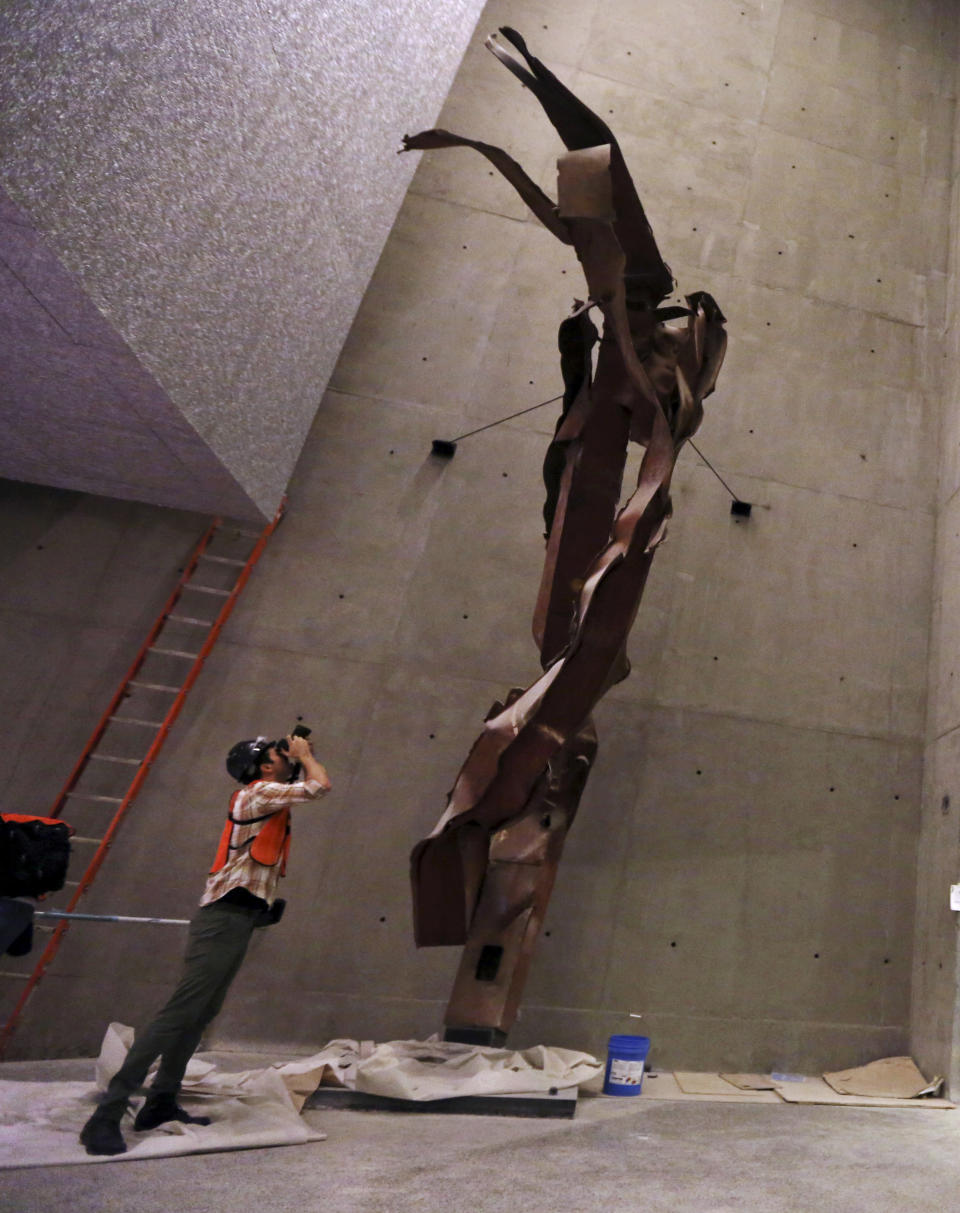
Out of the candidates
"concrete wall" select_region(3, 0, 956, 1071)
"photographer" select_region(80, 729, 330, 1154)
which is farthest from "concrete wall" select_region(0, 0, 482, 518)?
"photographer" select_region(80, 729, 330, 1154)

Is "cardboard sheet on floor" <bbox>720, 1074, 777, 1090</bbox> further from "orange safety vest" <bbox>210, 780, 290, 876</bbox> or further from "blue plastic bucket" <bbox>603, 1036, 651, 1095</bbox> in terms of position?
"orange safety vest" <bbox>210, 780, 290, 876</bbox>

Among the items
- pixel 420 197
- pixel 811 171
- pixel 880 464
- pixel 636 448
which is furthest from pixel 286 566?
pixel 811 171

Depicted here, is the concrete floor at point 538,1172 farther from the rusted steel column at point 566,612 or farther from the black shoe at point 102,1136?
the rusted steel column at point 566,612

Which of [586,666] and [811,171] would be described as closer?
[586,666]

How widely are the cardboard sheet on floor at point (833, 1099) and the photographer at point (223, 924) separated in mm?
3078

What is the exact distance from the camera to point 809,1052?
5273 mm

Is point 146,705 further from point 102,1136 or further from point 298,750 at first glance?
point 102,1136

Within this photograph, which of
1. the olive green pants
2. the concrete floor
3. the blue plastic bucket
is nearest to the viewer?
the concrete floor

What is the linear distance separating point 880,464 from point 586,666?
13.5 ft

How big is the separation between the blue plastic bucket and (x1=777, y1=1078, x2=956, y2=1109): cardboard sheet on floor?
0.78m

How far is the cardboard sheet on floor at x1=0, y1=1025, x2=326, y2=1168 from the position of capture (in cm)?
269

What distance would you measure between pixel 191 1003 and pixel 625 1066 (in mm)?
2480

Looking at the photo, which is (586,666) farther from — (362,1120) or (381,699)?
(381,699)

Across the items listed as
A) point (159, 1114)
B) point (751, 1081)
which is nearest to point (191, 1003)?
point (159, 1114)
